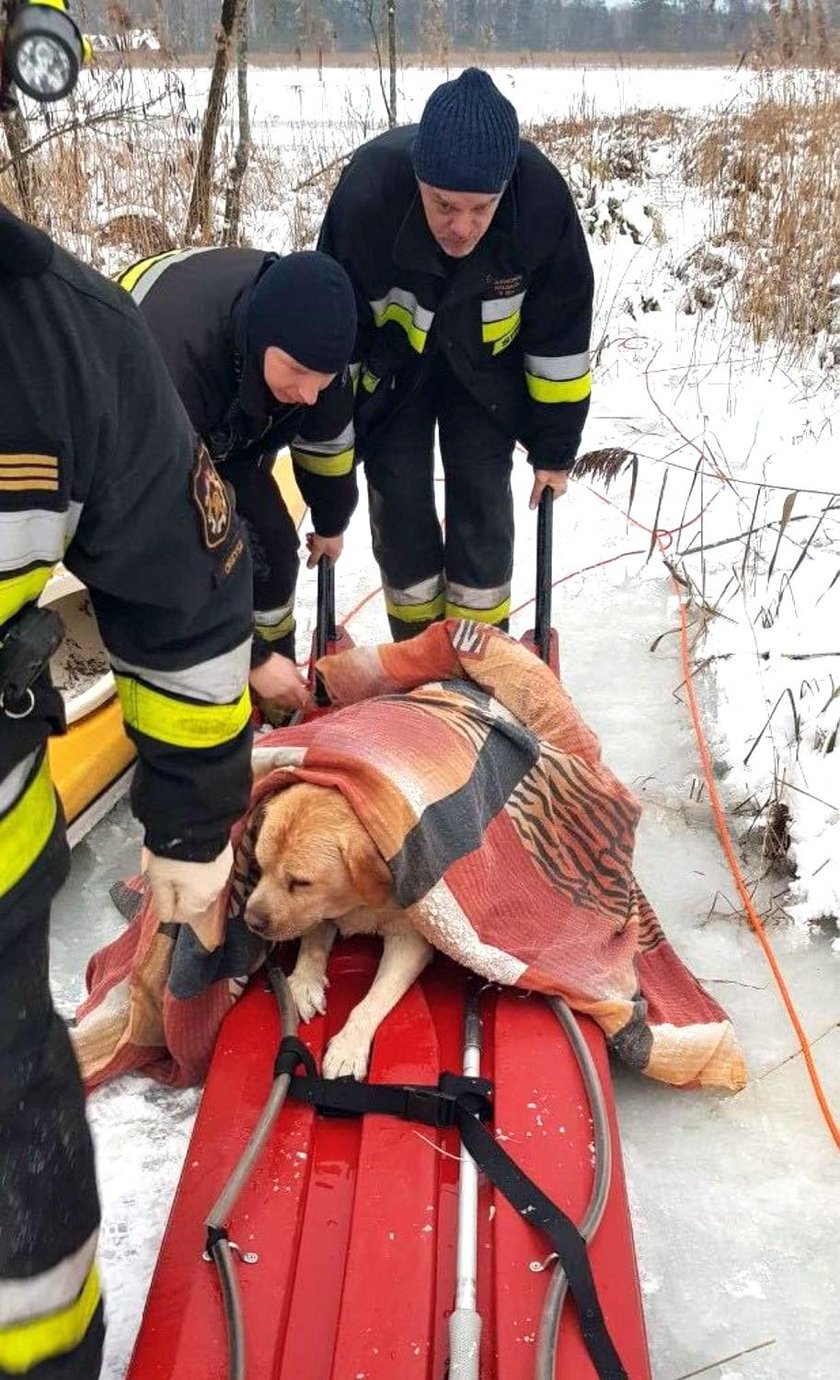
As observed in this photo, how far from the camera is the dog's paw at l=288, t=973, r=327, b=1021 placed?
201 cm

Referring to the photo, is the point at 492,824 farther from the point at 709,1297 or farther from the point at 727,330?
the point at 727,330

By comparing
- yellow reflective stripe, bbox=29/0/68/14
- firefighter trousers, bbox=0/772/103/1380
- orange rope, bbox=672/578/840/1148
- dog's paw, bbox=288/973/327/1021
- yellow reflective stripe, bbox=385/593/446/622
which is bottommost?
orange rope, bbox=672/578/840/1148

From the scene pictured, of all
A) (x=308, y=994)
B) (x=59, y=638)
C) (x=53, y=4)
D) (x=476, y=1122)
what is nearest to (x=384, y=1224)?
(x=476, y=1122)

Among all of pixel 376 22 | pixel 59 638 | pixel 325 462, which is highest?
pixel 376 22

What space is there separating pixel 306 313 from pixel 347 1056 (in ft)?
4.51

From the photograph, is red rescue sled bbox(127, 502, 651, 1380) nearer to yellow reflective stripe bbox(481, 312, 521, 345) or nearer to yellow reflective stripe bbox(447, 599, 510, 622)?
yellow reflective stripe bbox(447, 599, 510, 622)

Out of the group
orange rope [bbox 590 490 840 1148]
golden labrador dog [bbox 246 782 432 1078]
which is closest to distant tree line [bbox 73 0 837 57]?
orange rope [bbox 590 490 840 1148]

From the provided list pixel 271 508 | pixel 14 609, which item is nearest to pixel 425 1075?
pixel 14 609

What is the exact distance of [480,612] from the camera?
3.29 meters

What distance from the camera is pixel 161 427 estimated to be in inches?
47.0

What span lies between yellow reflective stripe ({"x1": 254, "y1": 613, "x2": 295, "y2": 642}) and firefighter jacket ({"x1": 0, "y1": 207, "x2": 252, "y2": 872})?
1707mm

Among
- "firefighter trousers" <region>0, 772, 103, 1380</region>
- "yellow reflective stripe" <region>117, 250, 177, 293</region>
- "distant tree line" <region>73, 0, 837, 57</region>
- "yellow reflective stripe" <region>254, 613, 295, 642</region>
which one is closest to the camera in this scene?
"firefighter trousers" <region>0, 772, 103, 1380</region>

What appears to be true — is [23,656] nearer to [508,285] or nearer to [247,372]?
[247,372]

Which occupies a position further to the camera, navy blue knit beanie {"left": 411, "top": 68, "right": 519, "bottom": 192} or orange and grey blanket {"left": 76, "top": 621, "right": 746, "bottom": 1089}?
navy blue knit beanie {"left": 411, "top": 68, "right": 519, "bottom": 192}
